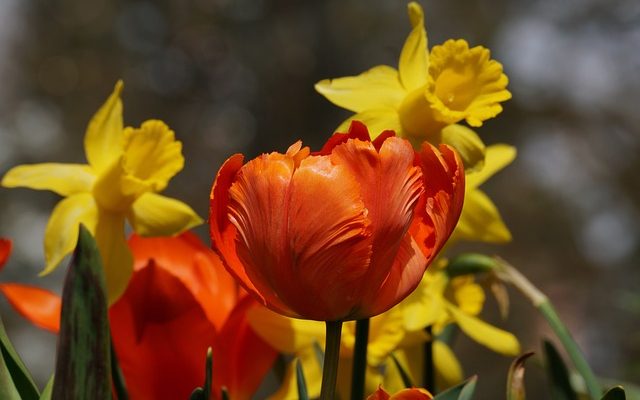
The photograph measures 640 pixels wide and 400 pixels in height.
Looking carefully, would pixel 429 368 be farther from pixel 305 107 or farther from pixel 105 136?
pixel 305 107

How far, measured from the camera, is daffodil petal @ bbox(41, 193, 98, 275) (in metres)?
0.38

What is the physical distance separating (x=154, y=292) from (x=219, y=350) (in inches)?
1.4

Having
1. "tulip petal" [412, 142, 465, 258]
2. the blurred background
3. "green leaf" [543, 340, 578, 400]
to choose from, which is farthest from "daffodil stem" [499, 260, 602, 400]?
the blurred background

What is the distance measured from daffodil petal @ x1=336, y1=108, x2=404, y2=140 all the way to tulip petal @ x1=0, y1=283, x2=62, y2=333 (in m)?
0.14

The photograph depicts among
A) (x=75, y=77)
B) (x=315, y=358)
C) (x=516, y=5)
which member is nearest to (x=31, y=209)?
A: (x=75, y=77)

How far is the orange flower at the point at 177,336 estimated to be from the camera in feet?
1.19

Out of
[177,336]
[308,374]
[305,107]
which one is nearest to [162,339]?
[177,336]

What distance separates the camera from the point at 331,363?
0.26m

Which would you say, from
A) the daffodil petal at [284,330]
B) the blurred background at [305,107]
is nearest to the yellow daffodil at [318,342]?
the daffodil petal at [284,330]

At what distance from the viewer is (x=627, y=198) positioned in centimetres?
440

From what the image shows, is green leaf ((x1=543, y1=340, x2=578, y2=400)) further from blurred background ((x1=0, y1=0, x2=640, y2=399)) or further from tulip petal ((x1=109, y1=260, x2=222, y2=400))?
blurred background ((x1=0, y1=0, x2=640, y2=399))

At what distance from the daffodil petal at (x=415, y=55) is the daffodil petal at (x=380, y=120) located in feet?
0.06

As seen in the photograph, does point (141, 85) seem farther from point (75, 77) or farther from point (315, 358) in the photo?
point (315, 358)

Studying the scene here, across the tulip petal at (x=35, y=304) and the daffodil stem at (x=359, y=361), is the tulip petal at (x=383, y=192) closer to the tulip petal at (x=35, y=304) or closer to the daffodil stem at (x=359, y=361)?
the daffodil stem at (x=359, y=361)
